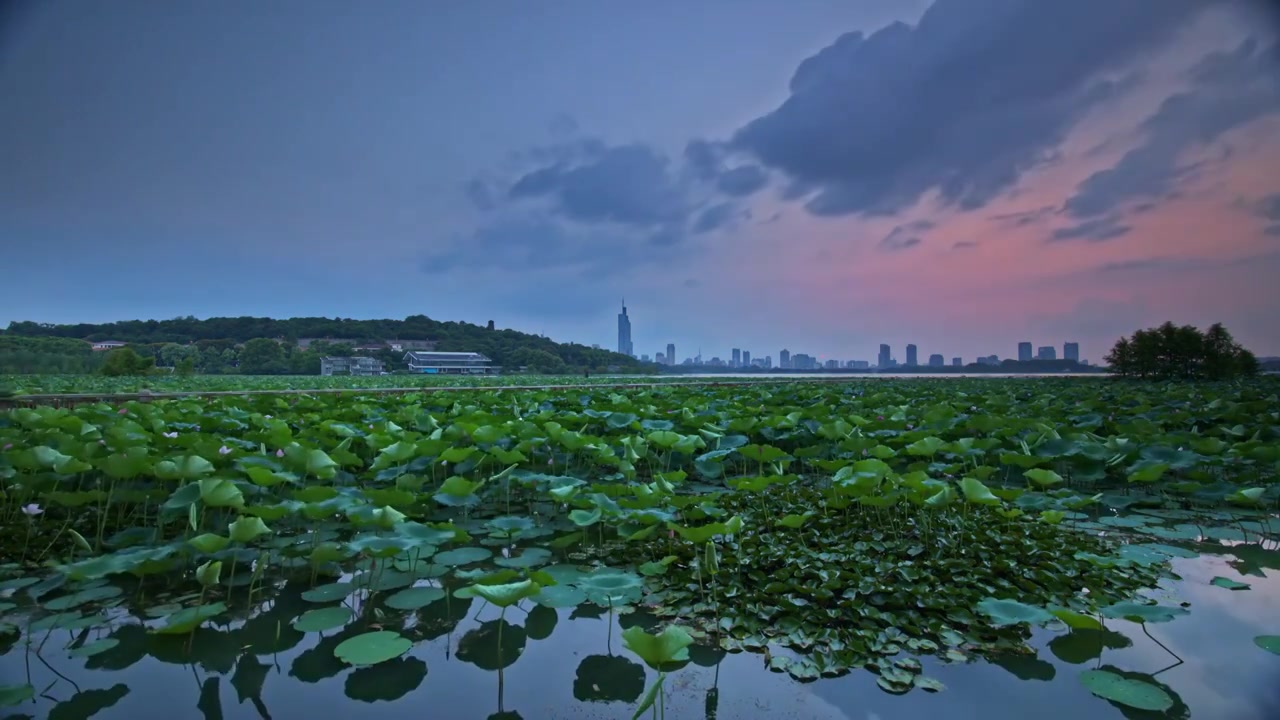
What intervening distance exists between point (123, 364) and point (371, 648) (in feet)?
132

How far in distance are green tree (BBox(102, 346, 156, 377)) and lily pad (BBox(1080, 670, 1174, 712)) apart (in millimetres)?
41540

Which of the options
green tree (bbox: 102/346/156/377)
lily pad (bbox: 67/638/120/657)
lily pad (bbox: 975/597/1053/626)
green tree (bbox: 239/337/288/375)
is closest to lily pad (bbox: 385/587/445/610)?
lily pad (bbox: 67/638/120/657)

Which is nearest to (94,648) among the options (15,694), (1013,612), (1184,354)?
(15,694)

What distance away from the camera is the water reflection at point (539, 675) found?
1811 millimetres

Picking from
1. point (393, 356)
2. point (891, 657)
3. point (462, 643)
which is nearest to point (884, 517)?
point (891, 657)

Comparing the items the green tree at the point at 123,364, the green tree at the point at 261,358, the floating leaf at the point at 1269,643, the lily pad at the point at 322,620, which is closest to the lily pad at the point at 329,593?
the lily pad at the point at 322,620

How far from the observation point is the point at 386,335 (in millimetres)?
89250

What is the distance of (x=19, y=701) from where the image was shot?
1.74 metres

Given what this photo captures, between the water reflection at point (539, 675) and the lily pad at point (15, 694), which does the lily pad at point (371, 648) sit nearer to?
the water reflection at point (539, 675)

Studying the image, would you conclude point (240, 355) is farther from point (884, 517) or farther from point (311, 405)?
point (884, 517)

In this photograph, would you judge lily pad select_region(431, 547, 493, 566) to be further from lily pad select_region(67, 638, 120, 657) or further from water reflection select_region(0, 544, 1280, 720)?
lily pad select_region(67, 638, 120, 657)

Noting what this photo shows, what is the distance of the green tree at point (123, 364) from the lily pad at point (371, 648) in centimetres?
3968

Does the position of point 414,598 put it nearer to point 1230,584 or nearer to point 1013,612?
A: point 1013,612

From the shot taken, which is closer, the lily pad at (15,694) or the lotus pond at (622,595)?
the lily pad at (15,694)
